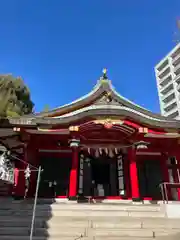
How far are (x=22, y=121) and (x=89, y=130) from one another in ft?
12.8

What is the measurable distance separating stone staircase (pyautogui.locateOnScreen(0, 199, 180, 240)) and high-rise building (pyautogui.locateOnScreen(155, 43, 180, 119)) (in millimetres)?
57776

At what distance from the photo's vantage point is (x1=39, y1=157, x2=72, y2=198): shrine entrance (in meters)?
13.6

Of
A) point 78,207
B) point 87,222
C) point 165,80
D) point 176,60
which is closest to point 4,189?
point 78,207

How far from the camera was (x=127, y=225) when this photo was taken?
880cm

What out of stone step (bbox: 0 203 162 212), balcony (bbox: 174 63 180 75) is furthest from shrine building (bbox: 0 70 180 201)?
balcony (bbox: 174 63 180 75)

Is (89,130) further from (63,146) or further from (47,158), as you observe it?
(47,158)

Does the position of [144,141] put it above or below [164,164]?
above

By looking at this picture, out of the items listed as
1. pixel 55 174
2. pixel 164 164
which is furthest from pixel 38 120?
pixel 164 164

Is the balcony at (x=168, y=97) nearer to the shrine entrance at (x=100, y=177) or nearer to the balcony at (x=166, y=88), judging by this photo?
the balcony at (x=166, y=88)

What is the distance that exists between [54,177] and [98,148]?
3.32m

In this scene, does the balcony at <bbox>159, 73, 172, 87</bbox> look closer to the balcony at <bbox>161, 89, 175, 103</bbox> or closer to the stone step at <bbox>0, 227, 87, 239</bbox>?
the balcony at <bbox>161, 89, 175, 103</bbox>

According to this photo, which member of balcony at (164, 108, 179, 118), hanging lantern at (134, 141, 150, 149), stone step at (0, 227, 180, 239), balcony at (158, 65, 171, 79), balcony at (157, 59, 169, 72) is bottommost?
stone step at (0, 227, 180, 239)

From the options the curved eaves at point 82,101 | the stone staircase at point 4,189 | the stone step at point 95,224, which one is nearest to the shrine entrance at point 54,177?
the stone staircase at point 4,189

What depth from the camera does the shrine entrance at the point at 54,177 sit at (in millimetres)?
13586
